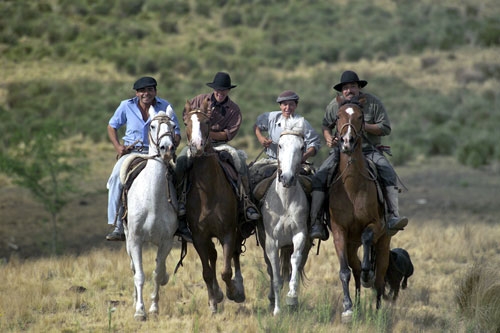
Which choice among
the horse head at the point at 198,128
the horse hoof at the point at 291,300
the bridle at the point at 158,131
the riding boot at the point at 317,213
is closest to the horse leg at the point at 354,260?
the riding boot at the point at 317,213

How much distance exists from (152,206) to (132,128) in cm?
148

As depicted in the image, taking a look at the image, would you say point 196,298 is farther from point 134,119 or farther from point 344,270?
point 134,119

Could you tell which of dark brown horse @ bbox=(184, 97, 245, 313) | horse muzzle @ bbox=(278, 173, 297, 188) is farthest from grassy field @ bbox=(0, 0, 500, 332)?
horse muzzle @ bbox=(278, 173, 297, 188)

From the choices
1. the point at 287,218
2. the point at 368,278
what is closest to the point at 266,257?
the point at 287,218

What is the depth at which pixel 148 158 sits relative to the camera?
33.7ft

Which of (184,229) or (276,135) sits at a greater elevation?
(276,135)

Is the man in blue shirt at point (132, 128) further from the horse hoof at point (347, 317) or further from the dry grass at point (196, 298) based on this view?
the horse hoof at point (347, 317)

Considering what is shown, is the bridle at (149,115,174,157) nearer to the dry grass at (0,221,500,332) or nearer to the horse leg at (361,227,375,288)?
the dry grass at (0,221,500,332)

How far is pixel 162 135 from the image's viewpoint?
384 inches

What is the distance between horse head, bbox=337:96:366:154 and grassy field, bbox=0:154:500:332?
79.7 inches

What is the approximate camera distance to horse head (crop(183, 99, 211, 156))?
9.79 m

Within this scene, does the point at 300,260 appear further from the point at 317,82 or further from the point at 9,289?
the point at 317,82

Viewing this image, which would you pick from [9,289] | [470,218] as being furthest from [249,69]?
[9,289]

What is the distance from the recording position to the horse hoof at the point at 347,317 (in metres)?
9.71
